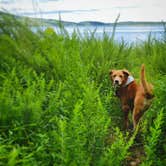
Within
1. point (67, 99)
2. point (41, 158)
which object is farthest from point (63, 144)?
point (67, 99)

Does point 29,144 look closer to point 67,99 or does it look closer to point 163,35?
point 67,99

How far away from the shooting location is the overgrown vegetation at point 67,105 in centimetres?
143

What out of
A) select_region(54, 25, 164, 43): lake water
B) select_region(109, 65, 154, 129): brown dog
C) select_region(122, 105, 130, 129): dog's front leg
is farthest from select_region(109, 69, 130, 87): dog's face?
select_region(54, 25, 164, 43): lake water

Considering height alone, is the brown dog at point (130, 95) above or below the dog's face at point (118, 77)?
below

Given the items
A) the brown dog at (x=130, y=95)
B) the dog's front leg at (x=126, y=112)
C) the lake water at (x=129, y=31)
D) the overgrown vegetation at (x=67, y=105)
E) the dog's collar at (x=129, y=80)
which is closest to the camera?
the overgrown vegetation at (x=67, y=105)

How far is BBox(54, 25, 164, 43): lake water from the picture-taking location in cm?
339

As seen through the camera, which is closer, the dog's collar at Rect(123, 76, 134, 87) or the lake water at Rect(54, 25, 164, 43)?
the dog's collar at Rect(123, 76, 134, 87)

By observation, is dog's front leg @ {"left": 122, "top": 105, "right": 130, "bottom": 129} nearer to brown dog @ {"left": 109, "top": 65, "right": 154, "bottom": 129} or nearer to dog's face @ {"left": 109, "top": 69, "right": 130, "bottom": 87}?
brown dog @ {"left": 109, "top": 65, "right": 154, "bottom": 129}

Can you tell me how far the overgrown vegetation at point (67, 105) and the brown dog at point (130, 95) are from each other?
6cm

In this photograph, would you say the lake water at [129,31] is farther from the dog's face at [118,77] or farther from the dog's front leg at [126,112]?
the dog's front leg at [126,112]

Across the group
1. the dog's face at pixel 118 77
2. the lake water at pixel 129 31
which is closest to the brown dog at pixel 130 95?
the dog's face at pixel 118 77

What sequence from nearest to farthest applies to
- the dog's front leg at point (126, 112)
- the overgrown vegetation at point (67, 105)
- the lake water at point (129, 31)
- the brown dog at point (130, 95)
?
the overgrown vegetation at point (67, 105) → the brown dog at point (130, 95) → the dog's front leg at point (126, 112) → the lake water at point (129, 31)

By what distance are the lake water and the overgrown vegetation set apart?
13 centimetres

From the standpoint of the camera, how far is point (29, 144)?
1556mm
